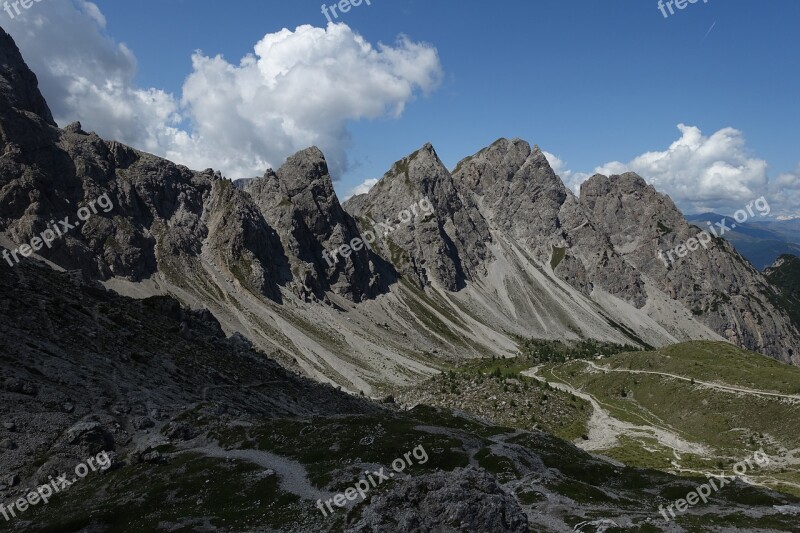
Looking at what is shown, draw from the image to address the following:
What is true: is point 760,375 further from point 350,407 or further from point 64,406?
point 64,406

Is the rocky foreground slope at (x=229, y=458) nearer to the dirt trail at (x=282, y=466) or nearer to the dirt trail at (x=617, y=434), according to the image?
the dirt trail at (x=282, y=466)

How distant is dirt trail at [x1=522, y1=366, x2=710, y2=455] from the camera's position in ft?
369

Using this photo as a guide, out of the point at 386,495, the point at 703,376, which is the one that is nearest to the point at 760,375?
the point at 703,376

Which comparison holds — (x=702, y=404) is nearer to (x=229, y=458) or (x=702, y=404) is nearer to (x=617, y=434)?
(x=617, y=434)

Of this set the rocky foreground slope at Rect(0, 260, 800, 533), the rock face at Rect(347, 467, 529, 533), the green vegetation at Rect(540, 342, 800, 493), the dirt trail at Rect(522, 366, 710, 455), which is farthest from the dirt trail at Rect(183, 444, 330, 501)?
the dirt trail at Rect(522, 366, 710, 455)

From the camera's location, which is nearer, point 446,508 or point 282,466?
point 446,508

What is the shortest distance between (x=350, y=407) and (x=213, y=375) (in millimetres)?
31146

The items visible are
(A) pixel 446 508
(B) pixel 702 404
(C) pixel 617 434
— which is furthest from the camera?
(B) pixel 702 404

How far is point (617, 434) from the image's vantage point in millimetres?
121875

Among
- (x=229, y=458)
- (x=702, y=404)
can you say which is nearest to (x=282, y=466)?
(x=229, y=458)

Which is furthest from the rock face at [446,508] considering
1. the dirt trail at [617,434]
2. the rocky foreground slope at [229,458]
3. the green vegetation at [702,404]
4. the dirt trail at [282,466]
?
the dirt trail at [617,434]

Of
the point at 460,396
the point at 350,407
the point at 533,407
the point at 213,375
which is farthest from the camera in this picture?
the point at 460,396

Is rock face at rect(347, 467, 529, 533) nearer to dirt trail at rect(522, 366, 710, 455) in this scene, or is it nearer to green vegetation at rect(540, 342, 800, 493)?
green vegetation at rect(540, 342, 800, 493)

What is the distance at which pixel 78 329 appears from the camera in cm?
8688
